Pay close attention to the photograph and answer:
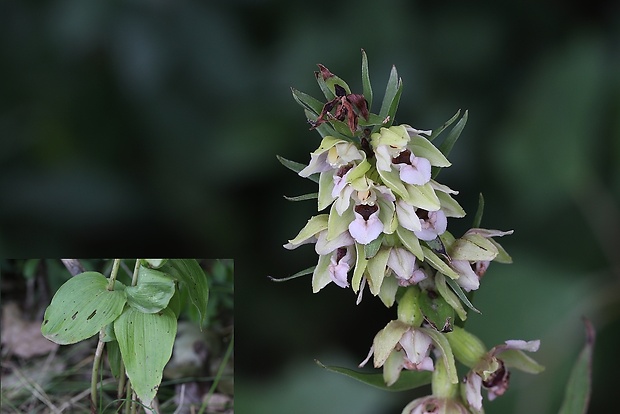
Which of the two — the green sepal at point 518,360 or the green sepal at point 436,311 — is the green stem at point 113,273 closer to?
the green sepal at point 436,311

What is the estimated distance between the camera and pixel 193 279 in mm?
1638

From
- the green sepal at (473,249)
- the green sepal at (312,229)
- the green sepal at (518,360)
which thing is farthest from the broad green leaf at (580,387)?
the green sepal at (312,229)

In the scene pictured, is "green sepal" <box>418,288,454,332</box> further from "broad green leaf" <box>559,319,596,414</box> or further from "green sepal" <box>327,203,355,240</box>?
"broad green leaf" <box>559,319,596,414</box>

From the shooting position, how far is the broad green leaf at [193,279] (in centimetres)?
162

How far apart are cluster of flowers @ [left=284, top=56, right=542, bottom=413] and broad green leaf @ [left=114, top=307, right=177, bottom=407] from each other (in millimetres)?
292

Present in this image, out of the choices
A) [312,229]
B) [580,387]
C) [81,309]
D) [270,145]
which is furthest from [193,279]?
[270,145]

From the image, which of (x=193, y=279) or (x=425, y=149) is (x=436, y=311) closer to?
(x=425, y=149)

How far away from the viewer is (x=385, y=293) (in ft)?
4.88

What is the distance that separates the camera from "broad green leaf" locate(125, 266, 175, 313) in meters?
1.56

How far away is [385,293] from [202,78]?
4.05 feet

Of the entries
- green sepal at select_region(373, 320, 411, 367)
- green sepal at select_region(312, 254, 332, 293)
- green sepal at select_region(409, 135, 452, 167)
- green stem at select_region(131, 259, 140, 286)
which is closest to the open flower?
green sepal at select_region(373, 320, 411, 367)

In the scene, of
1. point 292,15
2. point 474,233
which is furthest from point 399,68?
point 474,233

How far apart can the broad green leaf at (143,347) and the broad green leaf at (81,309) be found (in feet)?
0.09

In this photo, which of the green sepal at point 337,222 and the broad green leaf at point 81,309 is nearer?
the green sepal at point 337,222
